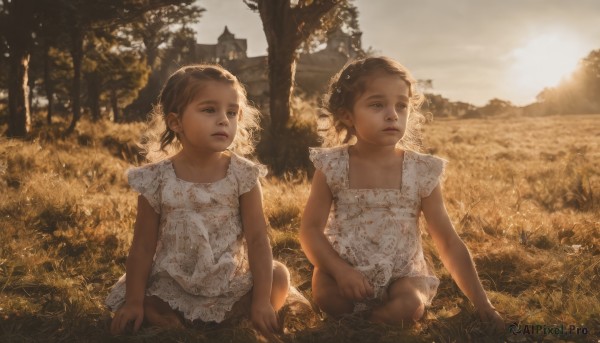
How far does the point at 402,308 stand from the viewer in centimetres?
269

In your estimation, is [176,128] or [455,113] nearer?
[176,128]

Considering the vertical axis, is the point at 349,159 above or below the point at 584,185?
above

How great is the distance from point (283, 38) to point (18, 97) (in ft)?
20.0

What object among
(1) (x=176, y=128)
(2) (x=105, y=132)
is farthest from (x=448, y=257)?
(2) (x=105, y=132)

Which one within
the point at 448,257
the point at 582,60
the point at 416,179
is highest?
the point at 582,60

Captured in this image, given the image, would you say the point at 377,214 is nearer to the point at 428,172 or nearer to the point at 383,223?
the point at 383,223

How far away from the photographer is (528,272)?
11.8 feet

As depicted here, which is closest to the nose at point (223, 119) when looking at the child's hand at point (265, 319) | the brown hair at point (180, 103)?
the brown hair at point (180, 103)

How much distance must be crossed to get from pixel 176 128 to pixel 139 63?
20441 mm

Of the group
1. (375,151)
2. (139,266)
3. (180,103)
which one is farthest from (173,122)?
(375,151)

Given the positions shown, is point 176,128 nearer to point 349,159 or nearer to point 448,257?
point 349,159

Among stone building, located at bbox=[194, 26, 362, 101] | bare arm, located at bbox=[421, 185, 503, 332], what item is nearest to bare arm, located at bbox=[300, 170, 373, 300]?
bare arm, located at bbox=[421, 185, 503, 332]

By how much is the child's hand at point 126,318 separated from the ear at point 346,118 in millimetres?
1539

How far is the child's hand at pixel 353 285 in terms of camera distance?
2.72 meters
